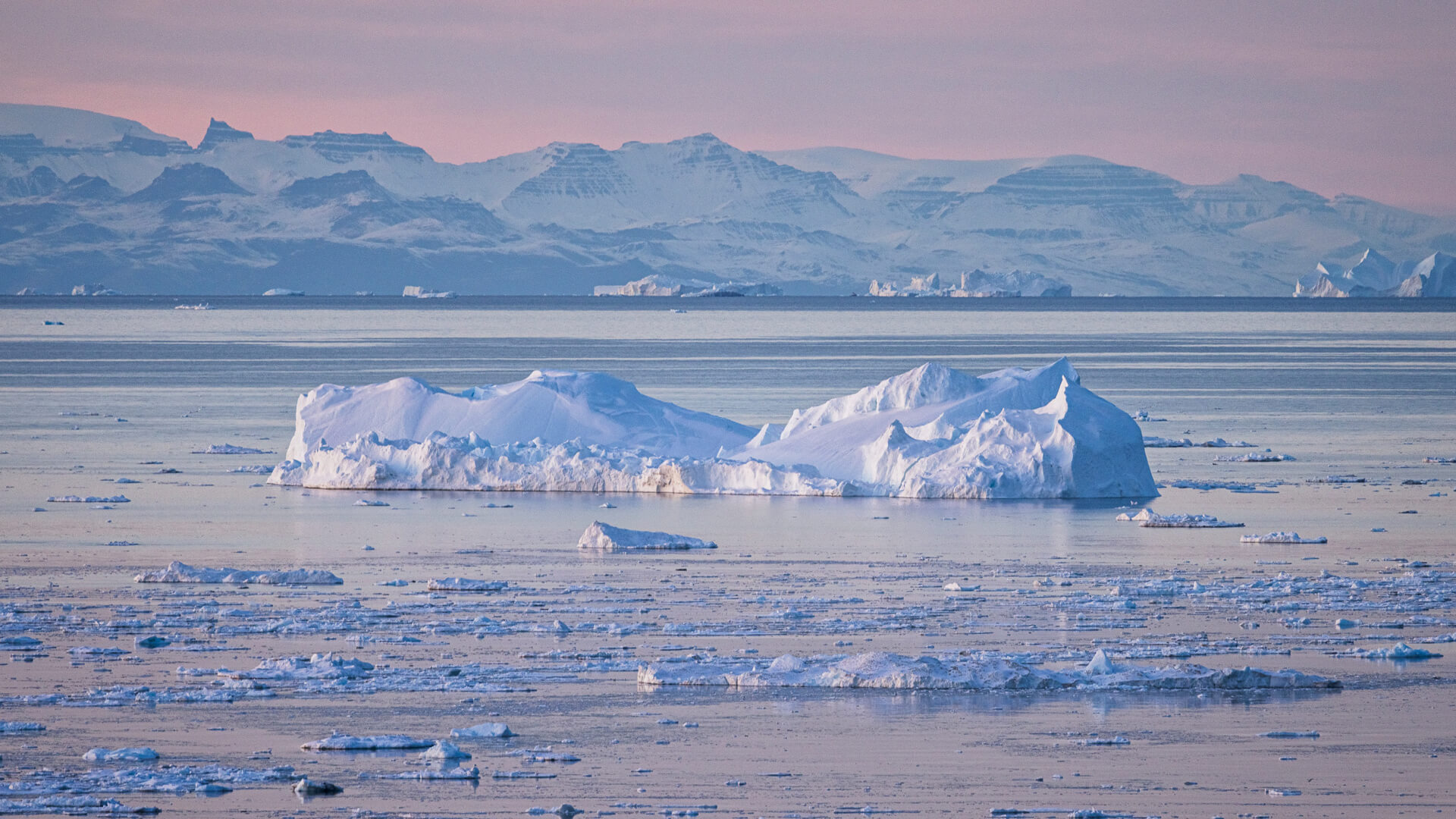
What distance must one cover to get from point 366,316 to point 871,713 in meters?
147

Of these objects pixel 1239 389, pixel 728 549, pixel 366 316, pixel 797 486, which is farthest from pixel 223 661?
pixel 366 316

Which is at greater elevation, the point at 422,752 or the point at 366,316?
the point at 366,316

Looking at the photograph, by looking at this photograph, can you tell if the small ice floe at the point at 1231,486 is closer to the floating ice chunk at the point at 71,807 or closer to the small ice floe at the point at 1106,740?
the small ice floe at the point at 1106,740

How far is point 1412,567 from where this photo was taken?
19.4 meters

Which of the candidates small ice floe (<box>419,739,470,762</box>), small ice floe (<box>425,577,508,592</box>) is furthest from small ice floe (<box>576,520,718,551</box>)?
small ice floe (<box>419,739,470,762</box>)

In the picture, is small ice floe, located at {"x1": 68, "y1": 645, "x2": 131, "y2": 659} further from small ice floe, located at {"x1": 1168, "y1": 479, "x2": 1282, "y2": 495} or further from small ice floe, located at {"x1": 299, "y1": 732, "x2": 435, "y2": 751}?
small ice floe, located at {"x1": 1168, "y1": 479, "x2": 1282, "y2": 495}

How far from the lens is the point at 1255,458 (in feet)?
108

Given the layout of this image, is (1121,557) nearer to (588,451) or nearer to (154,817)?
(588,451)

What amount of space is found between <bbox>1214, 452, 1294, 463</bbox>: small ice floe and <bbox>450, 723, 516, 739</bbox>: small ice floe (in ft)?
75.9

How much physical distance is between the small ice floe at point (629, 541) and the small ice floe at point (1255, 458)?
14.6 metres

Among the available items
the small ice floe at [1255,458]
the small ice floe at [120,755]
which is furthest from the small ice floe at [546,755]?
the small ice floe at [1255,458]

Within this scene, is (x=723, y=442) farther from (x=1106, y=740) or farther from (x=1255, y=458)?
(x=1106, y=740)

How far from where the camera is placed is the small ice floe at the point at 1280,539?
21547 millimetres

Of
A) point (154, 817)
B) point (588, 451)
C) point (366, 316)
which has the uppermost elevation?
point (366, 316)
